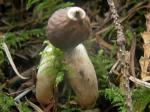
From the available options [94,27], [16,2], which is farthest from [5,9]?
[94,27]

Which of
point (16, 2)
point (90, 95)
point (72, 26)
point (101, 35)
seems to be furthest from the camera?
point (16, 2)

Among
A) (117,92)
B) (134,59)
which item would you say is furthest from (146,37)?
(117,92)

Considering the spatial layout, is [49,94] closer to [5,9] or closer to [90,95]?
[90,95]

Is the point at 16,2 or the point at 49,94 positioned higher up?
the point at 16,2

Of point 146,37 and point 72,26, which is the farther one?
point 146,37

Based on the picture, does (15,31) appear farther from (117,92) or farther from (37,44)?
(117,92)

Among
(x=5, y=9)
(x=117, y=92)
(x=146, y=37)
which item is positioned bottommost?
(x=117, y=92)

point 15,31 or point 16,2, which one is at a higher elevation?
point 16,2

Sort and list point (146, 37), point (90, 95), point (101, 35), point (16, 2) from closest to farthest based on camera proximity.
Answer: point (90, 95)
point (146, 37)
point (101, 35)
point (16, 2)

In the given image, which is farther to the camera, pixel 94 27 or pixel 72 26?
pixel 94 27

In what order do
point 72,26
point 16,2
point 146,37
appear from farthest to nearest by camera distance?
1. point 16,2
2. point 146,37
3. point 72,26
